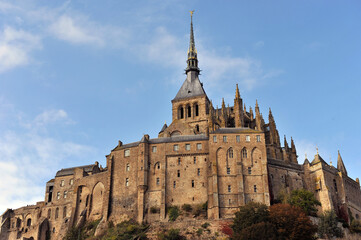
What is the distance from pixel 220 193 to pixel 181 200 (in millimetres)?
6212

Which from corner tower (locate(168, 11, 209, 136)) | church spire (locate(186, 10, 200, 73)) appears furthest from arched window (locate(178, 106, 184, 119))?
church spire (locate(186, 10, 200, 73))

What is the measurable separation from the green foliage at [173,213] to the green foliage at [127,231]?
4.02 meters

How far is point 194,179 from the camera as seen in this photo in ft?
239

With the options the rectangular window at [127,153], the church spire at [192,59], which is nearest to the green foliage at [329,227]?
the rectangular window at [127,153]

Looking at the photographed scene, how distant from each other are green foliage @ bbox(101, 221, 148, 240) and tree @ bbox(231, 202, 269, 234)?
532 inches

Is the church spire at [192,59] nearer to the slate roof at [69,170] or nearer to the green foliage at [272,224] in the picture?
the slate roof at [69,170]

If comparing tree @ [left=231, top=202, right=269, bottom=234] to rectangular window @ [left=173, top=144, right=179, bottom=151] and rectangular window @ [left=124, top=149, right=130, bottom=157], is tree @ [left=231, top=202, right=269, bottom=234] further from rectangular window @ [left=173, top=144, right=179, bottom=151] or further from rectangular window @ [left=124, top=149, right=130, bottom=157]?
rectangular window @ [left=124, top=149, right=130, bottom=157]

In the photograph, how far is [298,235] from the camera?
187ft

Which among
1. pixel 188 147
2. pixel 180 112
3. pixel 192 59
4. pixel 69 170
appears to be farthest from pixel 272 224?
pixel 192 59

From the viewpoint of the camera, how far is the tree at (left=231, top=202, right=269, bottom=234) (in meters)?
59.0

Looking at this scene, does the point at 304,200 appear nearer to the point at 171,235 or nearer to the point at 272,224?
the point at 272,224

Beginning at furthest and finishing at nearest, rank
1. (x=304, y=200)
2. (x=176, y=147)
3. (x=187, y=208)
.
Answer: (x=176, y=147)
(x=187, y=208)
(x=304, y=200)

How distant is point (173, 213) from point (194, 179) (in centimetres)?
626

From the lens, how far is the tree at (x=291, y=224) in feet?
188
